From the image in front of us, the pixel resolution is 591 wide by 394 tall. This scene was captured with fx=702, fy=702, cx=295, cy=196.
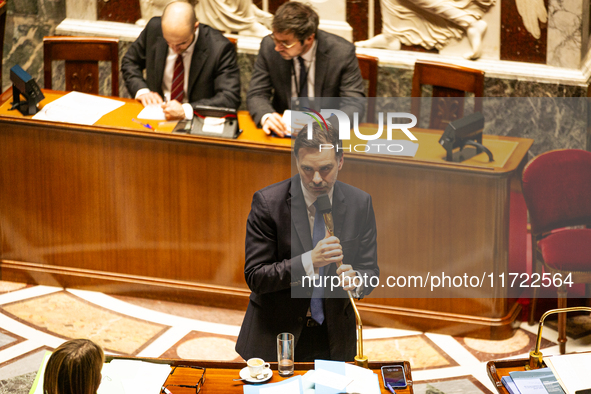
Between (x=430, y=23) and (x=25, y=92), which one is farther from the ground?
(x=430, y=23)

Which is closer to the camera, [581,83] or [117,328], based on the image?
[117,328]

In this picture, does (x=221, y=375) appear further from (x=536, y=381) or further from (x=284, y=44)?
(x=284, y=44)

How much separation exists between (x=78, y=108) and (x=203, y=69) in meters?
0.82

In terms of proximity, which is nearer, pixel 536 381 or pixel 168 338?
pixel 536 381

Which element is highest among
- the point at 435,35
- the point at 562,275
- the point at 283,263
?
the point at 435,35

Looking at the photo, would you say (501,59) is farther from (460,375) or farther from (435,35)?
(460,375)

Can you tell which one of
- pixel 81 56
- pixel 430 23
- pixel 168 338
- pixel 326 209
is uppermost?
pixel 430 23

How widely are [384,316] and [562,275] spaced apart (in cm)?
99

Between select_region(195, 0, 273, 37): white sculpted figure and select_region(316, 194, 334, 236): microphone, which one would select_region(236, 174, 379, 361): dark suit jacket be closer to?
select_region(316, 194, 334, 236): microphone

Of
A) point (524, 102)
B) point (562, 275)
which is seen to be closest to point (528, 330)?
point (562, 275)

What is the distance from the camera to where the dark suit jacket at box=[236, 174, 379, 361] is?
2430mm

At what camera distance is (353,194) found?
2.53 metres

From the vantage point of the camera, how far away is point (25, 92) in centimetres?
416

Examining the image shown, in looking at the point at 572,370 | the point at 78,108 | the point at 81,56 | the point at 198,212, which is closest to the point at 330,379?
the point at 572,370
